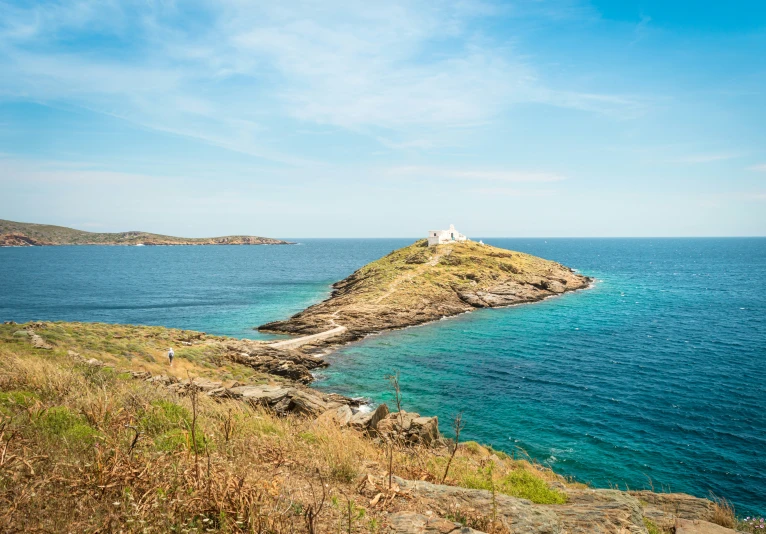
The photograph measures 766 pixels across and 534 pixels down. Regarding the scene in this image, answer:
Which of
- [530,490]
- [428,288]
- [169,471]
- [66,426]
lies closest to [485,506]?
[530,490]

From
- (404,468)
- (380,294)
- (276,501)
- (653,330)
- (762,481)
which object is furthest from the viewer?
(380,294)

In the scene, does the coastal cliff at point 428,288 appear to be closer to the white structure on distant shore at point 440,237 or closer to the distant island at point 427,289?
the distant island at point 427,289

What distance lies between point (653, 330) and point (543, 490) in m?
54.2

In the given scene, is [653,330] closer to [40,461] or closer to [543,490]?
[543,490]

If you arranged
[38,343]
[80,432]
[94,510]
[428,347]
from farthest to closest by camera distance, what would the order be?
[428,347] → [38,343] → [80,432] → [94,510]

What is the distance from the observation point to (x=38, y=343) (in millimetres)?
25750

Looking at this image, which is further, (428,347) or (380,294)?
(380,294)

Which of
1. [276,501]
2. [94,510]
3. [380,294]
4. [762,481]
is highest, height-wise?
[94,510]

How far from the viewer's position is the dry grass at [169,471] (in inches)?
187

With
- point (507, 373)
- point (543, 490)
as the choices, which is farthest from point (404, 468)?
point (507, 373)

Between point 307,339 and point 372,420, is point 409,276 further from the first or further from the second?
point 372,420

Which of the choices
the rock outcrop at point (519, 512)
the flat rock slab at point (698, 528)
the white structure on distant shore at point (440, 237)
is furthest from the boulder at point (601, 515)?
the white structure on distant shore at point (440, 237)

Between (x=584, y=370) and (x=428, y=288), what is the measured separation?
36374 mm

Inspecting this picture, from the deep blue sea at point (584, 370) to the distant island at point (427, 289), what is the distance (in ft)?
13.1
